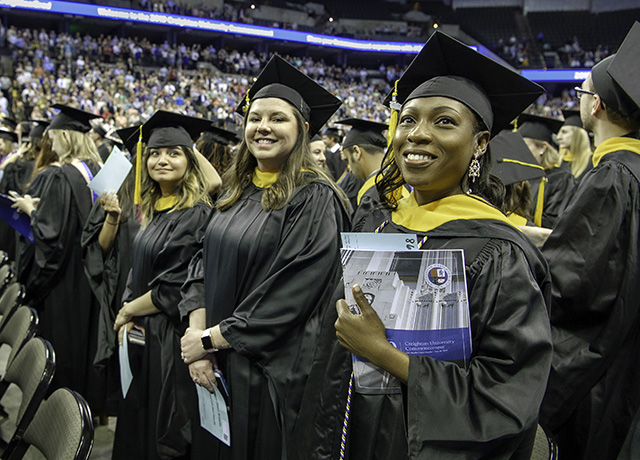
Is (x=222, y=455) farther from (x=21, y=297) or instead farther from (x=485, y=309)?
(x=21, y=297)

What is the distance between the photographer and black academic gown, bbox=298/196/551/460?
1232 mm

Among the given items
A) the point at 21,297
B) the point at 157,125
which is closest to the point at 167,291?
the point at 157,125

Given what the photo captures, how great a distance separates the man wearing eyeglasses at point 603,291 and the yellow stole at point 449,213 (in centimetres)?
78

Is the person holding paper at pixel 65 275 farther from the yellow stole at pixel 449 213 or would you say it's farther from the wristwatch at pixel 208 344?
the yellow stole at pixel 449 213

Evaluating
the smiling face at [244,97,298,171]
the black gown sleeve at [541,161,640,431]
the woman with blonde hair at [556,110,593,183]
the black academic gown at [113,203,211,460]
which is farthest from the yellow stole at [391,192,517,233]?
the woman with blonde hair at [556,110,593,183]

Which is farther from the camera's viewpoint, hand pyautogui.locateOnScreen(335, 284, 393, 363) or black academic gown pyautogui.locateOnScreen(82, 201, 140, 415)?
black academic gown pyautogui.locateOnScreen(82, 201, 140, 415)

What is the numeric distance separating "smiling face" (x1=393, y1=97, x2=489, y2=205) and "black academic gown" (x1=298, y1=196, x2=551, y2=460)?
0.15m

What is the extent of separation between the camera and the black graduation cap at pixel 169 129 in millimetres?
2986

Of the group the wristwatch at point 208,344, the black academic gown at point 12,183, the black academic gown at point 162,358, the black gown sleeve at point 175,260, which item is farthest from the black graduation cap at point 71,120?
the black academic gown at point 12,183

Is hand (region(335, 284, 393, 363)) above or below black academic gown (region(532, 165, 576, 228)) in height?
above

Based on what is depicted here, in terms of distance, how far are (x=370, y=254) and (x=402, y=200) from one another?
16.7 inches

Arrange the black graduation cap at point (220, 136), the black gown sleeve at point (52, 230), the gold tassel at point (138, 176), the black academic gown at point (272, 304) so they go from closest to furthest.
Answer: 1. the black academic gown at point (272, 304)
2. the gold tassel at point (138, 176)
3. the black gown sleeve at point (52, 230)
4. the black graduation cap at point (220, 136)

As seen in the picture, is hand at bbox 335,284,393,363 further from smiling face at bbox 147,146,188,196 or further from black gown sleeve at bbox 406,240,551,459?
smiling face at bbox 147,146,188,196

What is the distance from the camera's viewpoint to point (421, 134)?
56.3 inches
